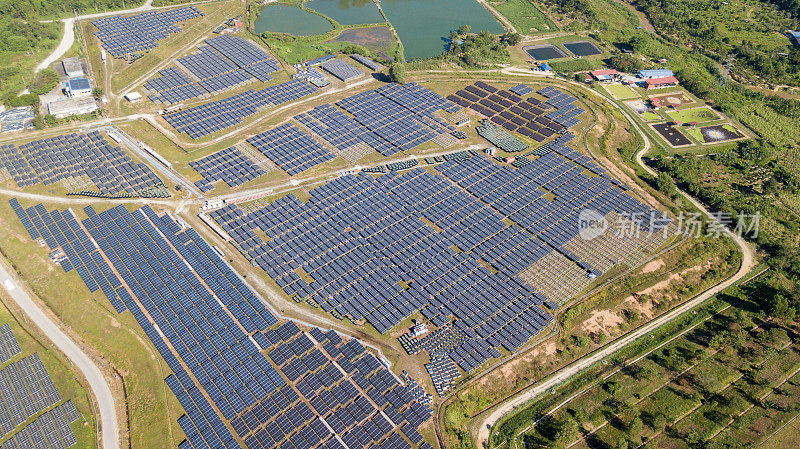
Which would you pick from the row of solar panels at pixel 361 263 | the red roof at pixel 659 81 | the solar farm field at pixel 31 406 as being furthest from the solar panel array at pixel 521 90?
the solar farm field at pixel 31 406

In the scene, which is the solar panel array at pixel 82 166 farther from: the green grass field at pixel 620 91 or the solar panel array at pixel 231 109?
the green grass field at pixel 620 91

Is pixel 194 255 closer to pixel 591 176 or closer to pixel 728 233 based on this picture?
pixel 591 176

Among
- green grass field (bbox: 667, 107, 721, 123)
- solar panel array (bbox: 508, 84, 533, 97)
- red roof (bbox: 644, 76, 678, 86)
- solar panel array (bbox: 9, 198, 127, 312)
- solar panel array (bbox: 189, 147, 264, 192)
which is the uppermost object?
red roof (bbox: 644, 76, 678, 86)

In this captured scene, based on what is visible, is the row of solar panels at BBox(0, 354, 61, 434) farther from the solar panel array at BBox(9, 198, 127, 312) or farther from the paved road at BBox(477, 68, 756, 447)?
the paved road at BBox(477, 68, 756, 447)

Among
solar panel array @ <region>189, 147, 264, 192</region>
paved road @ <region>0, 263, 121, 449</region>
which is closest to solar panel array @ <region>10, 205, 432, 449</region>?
paved road @ <region>0, 263, 121, 449</region>

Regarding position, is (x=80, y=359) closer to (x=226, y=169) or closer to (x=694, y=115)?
(x=226, y=169)

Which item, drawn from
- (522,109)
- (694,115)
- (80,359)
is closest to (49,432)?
(80,359)
